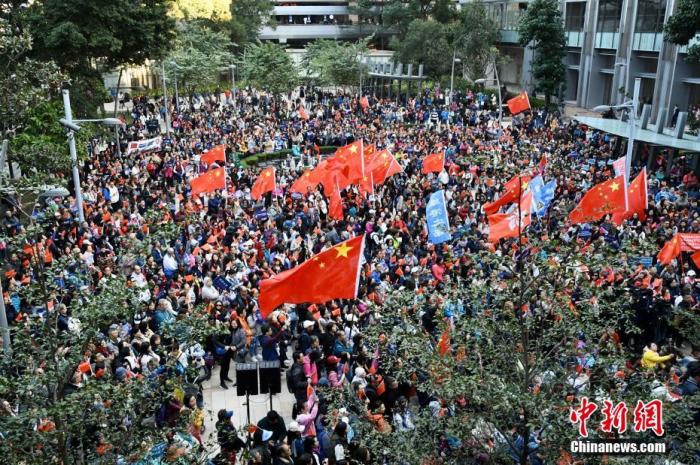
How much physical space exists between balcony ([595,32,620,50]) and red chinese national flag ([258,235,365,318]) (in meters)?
37.5

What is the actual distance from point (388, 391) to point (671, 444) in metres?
4.56

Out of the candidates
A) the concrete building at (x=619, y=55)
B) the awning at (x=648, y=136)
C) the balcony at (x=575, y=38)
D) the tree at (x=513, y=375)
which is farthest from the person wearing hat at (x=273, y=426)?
the balcony at (x=575, y=38)

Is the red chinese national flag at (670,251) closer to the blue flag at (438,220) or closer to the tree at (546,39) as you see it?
the blue flag at (438,220)

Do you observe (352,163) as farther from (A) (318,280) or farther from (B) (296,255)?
(A) (318,280)

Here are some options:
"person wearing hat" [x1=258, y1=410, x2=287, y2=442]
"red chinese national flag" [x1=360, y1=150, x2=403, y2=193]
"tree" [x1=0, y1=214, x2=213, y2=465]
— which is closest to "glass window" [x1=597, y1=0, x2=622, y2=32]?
"red chinese national flag" [x1=360, y1=150, x2=403, y2=193]

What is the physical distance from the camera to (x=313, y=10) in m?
83.4

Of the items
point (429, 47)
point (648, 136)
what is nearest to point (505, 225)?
point (648, 136)

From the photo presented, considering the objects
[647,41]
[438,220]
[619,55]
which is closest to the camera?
[438,220]

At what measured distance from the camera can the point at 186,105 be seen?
159ft

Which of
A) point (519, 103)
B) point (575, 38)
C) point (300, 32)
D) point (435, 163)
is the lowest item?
point (435, 163)

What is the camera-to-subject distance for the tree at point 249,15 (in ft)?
216

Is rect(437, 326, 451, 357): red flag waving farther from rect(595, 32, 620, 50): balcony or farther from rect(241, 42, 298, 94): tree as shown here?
rect(595, 32, 620, 50): balcony

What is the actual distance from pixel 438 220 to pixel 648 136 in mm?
13800

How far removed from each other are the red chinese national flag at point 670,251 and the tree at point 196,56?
3193cm
